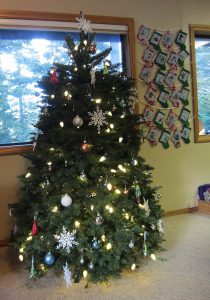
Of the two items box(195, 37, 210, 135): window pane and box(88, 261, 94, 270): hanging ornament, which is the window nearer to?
box(195, 37, 210, 135): window pane

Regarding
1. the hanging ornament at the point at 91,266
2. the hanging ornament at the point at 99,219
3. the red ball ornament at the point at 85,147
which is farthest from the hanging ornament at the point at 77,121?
the hanging ornament at the point at 91,266

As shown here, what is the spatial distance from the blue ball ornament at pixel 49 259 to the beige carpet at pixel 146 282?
0.15 meters

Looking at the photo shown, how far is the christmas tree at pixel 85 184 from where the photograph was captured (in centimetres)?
195

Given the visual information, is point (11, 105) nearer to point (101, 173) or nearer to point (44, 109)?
point (44, 109)

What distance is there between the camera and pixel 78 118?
2.05 meters

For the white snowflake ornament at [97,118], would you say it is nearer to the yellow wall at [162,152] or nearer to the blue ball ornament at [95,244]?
the blue ball ornament at [95,244]

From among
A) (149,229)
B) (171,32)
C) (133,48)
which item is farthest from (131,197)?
(171,32)

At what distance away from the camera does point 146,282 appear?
1.97 meters

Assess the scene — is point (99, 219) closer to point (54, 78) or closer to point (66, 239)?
point (66, 239)

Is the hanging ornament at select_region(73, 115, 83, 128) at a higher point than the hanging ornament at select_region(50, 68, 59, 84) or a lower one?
lower

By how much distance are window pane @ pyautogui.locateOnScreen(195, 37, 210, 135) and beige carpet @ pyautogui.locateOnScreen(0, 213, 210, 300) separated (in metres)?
1.54

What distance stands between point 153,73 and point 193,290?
2.09 metres

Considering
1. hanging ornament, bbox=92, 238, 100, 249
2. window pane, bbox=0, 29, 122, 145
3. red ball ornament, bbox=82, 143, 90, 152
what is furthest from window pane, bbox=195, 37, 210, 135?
hanging ornament, bbox=92, 238, 100, 249

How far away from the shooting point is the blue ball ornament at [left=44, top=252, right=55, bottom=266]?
1967 millimetres
